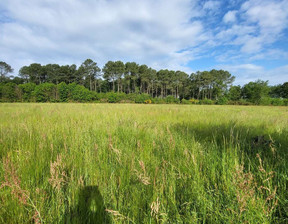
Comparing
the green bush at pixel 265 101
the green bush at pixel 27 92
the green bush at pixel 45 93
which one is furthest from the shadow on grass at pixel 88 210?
the green bush at pixel 265 101

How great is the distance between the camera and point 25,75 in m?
61.0

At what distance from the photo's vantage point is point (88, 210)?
94 centimetres

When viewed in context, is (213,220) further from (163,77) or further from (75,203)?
(163,77)

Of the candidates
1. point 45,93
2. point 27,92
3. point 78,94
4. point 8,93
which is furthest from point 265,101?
point 8,93

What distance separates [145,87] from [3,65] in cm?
6469

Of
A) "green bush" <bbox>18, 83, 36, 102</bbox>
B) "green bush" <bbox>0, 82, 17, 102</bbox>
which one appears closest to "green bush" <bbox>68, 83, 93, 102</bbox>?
"green bush" <bbox>18, 83, 36, 102</bbox>

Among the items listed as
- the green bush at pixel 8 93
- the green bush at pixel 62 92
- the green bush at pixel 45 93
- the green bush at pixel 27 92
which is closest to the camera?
the green bush at pixel 8 93

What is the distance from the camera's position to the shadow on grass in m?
0.86

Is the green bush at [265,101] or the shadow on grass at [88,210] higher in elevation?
the green bush at [265,101]

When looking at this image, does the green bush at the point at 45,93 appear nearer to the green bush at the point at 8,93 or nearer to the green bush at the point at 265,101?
the green bush at the point at 8,93

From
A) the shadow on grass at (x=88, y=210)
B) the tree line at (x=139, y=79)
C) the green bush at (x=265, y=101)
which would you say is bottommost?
the shadow on grass at (x=88, y=210)

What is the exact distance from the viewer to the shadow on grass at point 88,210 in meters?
0.86

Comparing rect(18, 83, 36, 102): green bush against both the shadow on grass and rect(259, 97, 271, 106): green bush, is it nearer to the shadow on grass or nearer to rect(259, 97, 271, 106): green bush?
the shadow on grass

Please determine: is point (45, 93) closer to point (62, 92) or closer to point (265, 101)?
point (62, 92)
